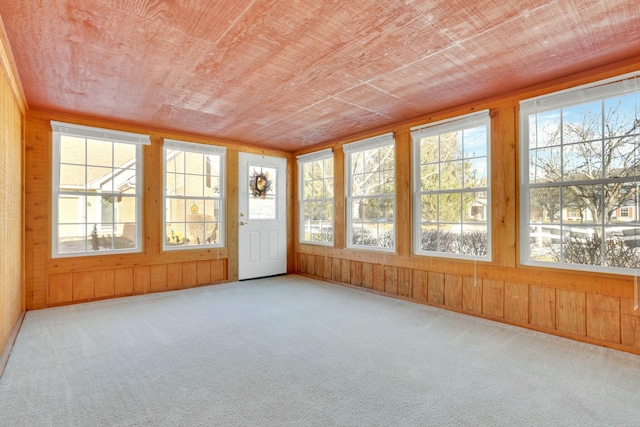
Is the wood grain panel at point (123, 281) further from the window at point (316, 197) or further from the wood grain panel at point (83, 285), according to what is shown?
the window at point (316, 197)

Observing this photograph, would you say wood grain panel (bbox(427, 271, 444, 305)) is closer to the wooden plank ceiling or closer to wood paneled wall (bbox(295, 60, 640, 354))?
wood paneled wall (bbox(295, 60, 640, 354))

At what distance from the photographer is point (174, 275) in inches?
181

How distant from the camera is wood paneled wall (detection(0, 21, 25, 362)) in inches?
96.3

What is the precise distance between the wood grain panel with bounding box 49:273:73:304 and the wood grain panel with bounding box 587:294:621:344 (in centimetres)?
537

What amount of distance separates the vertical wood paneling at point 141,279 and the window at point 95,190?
0.93ft

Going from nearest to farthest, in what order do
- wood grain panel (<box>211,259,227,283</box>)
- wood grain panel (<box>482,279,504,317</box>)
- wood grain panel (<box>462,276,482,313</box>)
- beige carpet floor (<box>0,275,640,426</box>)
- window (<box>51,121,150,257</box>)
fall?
beige carpet floor (<box>0,275,640,426</box>) → wood grain panel (<box>482,279,504,317</box>) → wood grain panel (<box>462,276,482,313</box>) → window (<box>51,121,150,257</box>) → wood grain panel (<box>211,259,227,283</box>)

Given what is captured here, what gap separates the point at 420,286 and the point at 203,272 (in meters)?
3.12

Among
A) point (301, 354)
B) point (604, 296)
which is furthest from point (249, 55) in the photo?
point (604, 296)

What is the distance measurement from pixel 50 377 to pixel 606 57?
4565mm

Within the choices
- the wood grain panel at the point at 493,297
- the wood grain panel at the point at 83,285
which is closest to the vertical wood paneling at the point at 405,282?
the wood grain panel at the point at 493,297

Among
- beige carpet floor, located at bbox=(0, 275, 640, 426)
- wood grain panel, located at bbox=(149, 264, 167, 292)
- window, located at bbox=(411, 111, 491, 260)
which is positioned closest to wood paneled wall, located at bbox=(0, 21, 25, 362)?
beige carpet floor, located at bbox=(0, 275, 640, 426)

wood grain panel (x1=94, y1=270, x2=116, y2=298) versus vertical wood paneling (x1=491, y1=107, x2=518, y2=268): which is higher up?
vertical wood paneling (x1=491, y1=107, x2=518, y2=268)

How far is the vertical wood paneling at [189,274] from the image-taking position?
15.4 feet

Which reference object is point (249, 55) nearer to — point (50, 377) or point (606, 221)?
point (50, 377)
